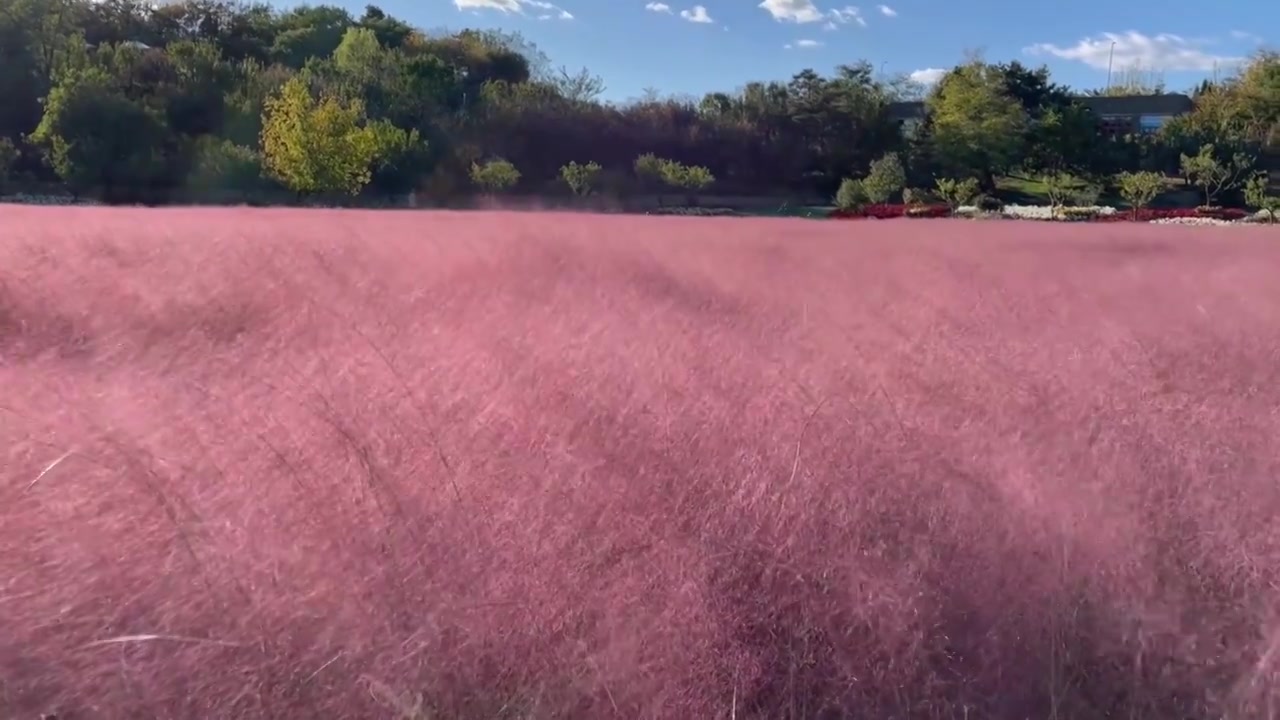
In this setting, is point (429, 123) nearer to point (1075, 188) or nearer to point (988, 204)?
point (988, 204)

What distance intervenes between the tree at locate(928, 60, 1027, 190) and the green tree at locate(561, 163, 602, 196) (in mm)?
12270

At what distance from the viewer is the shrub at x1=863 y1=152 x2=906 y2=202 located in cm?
2150

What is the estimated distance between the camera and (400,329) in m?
2.56

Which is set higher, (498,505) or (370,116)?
(370,116)

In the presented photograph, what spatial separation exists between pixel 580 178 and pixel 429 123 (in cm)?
625

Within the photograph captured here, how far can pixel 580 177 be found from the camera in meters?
19.3

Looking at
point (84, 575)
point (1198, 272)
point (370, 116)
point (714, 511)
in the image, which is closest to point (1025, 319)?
point (1198, 272)

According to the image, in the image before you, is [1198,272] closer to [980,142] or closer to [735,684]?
[735,684]

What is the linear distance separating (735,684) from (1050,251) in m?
4.03

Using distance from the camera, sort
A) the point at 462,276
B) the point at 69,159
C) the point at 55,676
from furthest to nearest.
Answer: the point at 69,159 < the point at 462,276 < the point at 55,676

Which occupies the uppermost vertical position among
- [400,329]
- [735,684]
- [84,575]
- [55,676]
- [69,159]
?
[69,159]

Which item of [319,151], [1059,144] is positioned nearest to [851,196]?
[1059,144]

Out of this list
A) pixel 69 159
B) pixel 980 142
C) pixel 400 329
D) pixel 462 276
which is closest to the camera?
pixel 400 329

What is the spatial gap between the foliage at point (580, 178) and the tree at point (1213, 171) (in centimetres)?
1689
